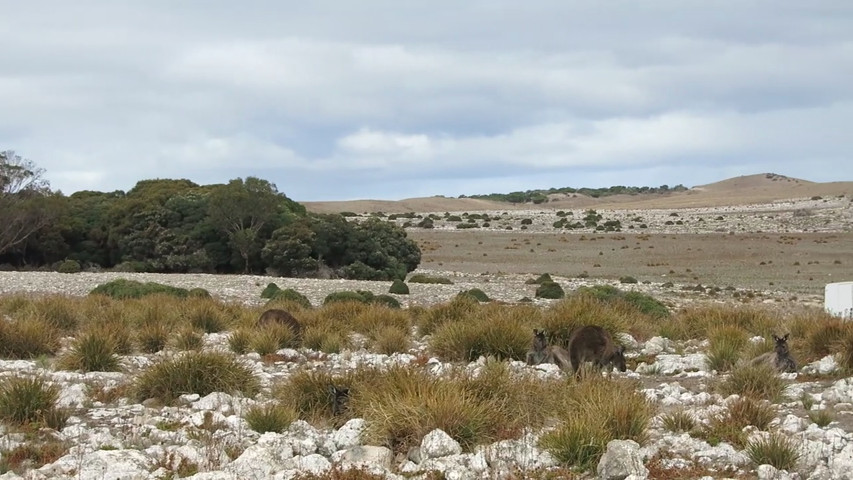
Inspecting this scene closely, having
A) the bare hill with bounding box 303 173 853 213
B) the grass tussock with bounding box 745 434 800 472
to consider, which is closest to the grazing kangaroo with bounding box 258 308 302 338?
the grass tussock with bounding box 745 434 800 472

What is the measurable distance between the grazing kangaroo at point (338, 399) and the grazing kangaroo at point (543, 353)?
3556mm

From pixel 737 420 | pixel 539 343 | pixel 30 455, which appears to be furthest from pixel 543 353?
pixel 30 455

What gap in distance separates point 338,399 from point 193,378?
1.87 m

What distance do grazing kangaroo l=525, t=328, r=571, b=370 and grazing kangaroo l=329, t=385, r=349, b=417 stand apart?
11.7ft

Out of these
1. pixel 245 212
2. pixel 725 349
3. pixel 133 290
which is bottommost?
pixel 133 290

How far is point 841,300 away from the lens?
15.4 m

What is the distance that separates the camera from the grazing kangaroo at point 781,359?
1080 cm

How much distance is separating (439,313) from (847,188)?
12385cm

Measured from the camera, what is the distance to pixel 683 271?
48.3m

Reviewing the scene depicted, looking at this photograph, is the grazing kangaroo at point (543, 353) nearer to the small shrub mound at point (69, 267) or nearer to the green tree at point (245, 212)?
the green tree at point (245, 212)

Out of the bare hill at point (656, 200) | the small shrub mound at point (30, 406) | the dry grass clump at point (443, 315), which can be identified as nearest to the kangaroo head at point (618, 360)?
the dry grass clump at point (443, 315)

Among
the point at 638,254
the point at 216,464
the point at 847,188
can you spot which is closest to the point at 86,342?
the point at 216,464

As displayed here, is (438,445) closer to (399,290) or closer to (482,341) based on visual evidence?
(482,341)

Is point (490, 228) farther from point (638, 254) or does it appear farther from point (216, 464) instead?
point (216, 464)
